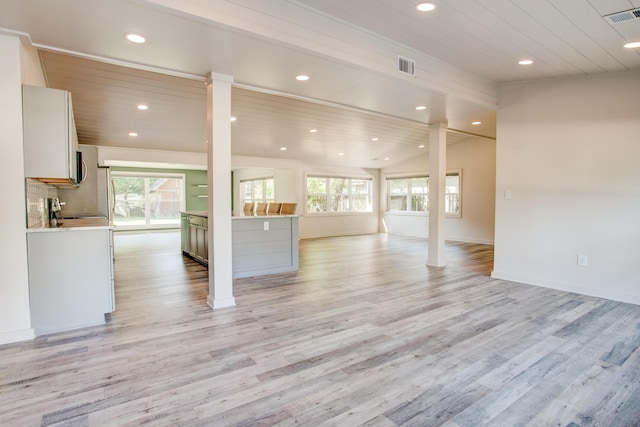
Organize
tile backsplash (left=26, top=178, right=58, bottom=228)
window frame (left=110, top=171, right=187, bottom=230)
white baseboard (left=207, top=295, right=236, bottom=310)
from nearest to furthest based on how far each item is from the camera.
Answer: tile backsplash (left=26, top=178, right=58, bottom=228) < white baseboard (left=207, top=295, right=236, bottom=310) < window frame (left=110, top=171, right=187, bottom=230)

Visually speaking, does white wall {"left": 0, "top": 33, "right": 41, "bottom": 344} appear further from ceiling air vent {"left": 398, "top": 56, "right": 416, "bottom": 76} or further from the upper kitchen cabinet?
ceiling air vent {"left": 398, "top": 56, "right": 416, "bottom": 76}

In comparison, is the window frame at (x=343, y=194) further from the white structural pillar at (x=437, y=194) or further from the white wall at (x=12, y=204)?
the white wall at (x=12, y=204)

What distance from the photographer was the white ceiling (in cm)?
251

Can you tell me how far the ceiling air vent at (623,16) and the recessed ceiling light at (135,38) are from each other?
11.9ft

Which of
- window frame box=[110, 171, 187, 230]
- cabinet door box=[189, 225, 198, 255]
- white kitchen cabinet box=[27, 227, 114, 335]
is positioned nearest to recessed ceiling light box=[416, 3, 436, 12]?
white kitchen cabinet box=[27, 227, 114, 335]

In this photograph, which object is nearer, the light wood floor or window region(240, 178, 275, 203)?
the light wood floor

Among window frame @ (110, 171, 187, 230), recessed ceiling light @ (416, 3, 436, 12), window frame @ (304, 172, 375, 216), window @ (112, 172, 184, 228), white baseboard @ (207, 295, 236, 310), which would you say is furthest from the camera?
window @ (112, 172, 184, 228)

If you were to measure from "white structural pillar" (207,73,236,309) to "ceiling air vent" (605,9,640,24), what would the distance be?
3.27m

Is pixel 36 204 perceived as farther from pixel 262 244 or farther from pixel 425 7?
pixel 425 7

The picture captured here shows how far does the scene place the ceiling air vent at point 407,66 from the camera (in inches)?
139

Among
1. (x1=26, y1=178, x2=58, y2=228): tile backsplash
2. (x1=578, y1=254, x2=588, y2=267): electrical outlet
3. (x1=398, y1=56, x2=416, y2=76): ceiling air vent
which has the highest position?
(x1=398, y1=56, x2=416, y2=76): ceiling air vent

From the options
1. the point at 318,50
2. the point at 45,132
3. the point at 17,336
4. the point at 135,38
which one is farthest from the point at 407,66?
the point at 17,336

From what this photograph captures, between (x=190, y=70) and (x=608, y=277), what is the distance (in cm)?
504

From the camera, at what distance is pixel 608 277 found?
401 cm
